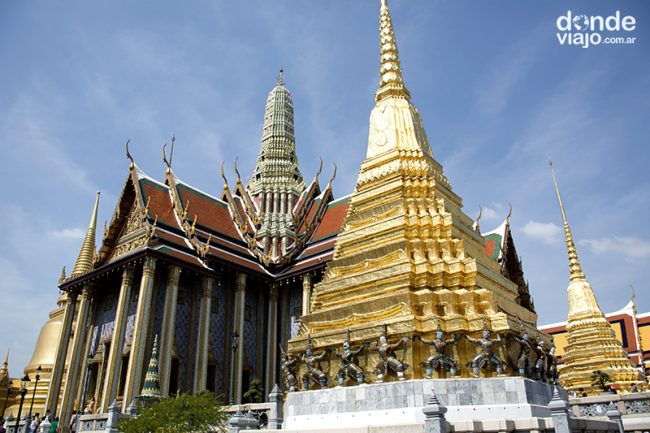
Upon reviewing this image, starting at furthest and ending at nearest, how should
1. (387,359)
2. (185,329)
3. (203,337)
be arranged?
(185,329) < (203,337) < (387,359)

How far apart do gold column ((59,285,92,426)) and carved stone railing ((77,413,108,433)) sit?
599cm

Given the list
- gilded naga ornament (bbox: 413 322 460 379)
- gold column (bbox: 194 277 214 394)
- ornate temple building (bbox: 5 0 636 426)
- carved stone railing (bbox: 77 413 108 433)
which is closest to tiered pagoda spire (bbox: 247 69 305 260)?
ornate temple building (bbox: 5 0 636 426)

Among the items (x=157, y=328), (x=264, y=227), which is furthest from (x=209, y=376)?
(x=264, y=227)

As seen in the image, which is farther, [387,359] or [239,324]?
[239,324]

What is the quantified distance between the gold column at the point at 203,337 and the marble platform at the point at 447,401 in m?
11.3

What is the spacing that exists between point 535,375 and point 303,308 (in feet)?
44.6

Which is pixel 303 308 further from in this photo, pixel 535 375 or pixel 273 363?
pixel 535 375

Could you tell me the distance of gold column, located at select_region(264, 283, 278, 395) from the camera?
23.1 m

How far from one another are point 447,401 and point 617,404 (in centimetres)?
494

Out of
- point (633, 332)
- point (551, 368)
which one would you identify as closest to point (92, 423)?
point (551, 368)

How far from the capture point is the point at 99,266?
23172 mm

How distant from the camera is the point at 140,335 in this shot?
1930 centimetres

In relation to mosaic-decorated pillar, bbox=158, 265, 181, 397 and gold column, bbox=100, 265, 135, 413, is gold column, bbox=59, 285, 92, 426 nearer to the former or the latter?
gold column, bbox=100, 265, 135, 413

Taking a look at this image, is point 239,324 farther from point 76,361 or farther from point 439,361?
point 439,361
